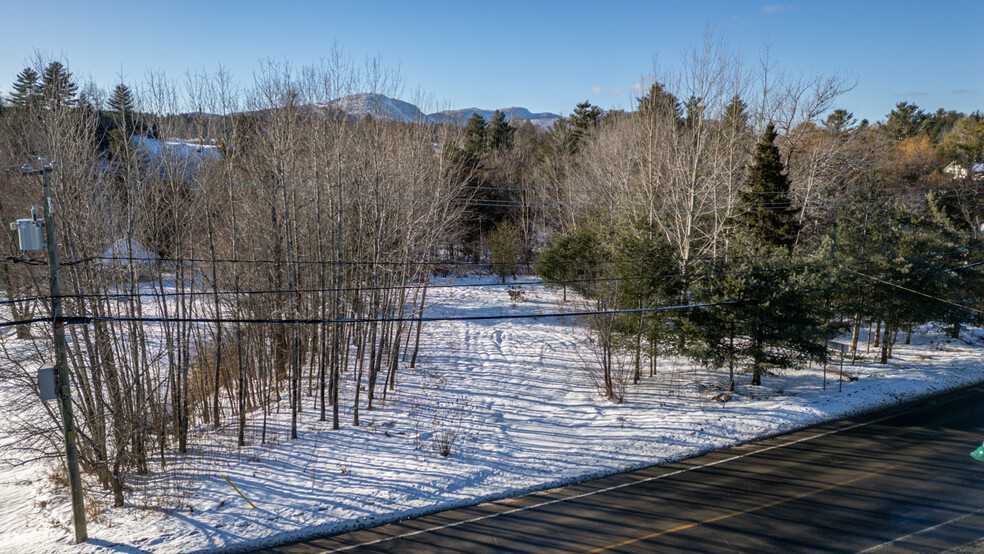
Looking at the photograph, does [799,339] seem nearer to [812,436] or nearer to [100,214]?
[812,436]

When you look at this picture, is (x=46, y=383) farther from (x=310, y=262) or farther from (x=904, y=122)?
(x=904, y=122)

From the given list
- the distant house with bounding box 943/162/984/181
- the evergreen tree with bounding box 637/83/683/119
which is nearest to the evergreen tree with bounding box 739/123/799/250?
the evergreen tree with bounding box 637/83/683/119

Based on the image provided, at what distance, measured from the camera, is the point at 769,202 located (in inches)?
882

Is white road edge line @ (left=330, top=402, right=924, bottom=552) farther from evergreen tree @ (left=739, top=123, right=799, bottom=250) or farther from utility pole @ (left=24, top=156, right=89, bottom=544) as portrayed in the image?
evergreen tree @ (left=739, top=123, right=799, bottom=250)

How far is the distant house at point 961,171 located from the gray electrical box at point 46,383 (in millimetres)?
51704

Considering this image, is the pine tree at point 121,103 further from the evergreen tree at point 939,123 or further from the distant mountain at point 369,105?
the evergreen tree at point 939,123

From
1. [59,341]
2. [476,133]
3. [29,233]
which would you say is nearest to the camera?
[29,233]

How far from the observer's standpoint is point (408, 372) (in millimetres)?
18969

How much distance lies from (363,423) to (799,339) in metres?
12.8

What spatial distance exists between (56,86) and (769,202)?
24095 millimetres

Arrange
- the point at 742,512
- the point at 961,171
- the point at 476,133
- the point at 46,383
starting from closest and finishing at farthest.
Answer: the point at 46,383 < the point at 742,512 < the point at 961,171 < the point at 476,133

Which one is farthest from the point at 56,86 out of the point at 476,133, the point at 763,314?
the point at 476,133

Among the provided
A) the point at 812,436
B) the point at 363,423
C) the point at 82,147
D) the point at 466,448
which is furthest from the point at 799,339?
the point at 82,147

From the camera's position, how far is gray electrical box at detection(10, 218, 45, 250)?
7.41m
